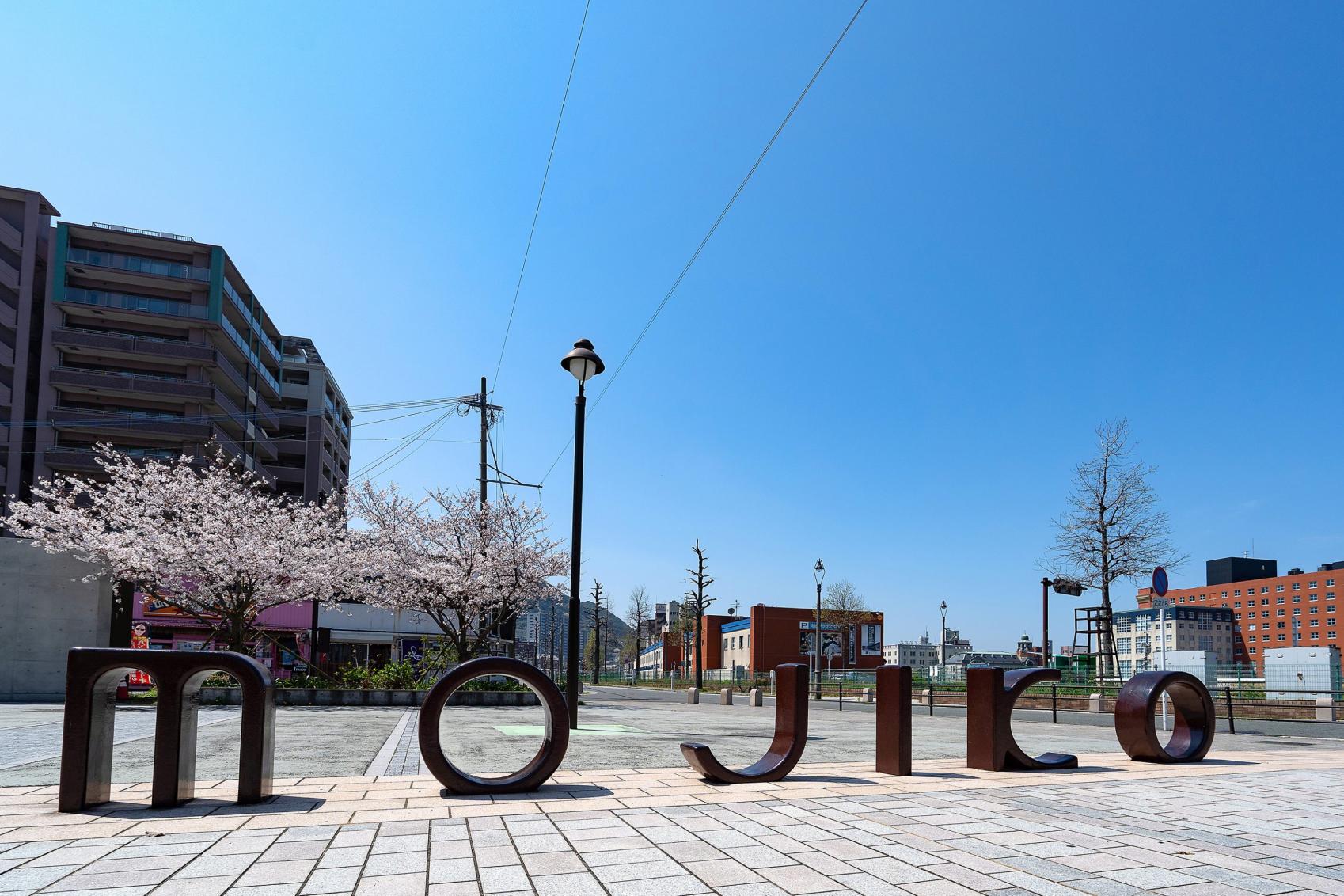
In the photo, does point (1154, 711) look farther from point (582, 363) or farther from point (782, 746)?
point (582, 363)

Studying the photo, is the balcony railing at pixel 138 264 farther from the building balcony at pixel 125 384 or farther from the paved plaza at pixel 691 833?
the paved plaza at pixel 691 833

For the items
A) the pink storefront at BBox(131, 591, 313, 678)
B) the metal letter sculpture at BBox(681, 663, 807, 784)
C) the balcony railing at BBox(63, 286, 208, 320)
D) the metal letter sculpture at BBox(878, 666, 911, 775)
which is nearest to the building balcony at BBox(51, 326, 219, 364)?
the balcony railing at BBox(63, 286, 208, 320)

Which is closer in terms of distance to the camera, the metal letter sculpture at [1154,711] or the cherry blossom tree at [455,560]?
the metal letter sculpture at [1154,711]

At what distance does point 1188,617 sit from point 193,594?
162 m

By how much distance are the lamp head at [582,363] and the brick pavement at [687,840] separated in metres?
6.92

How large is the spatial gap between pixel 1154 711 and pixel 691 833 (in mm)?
6951

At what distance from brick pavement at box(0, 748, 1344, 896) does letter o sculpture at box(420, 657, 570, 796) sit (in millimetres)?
196

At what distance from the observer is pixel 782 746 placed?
8.80m

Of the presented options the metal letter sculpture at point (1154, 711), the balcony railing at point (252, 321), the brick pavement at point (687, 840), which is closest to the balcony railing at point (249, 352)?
the balcony railing at point (252, 321)

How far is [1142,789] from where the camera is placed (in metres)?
8.27

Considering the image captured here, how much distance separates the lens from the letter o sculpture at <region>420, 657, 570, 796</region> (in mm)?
7238

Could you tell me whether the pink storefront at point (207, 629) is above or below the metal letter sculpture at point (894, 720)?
below

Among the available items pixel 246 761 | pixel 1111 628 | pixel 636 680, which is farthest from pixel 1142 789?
pixel 636 680

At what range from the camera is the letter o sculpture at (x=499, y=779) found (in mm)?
7238
